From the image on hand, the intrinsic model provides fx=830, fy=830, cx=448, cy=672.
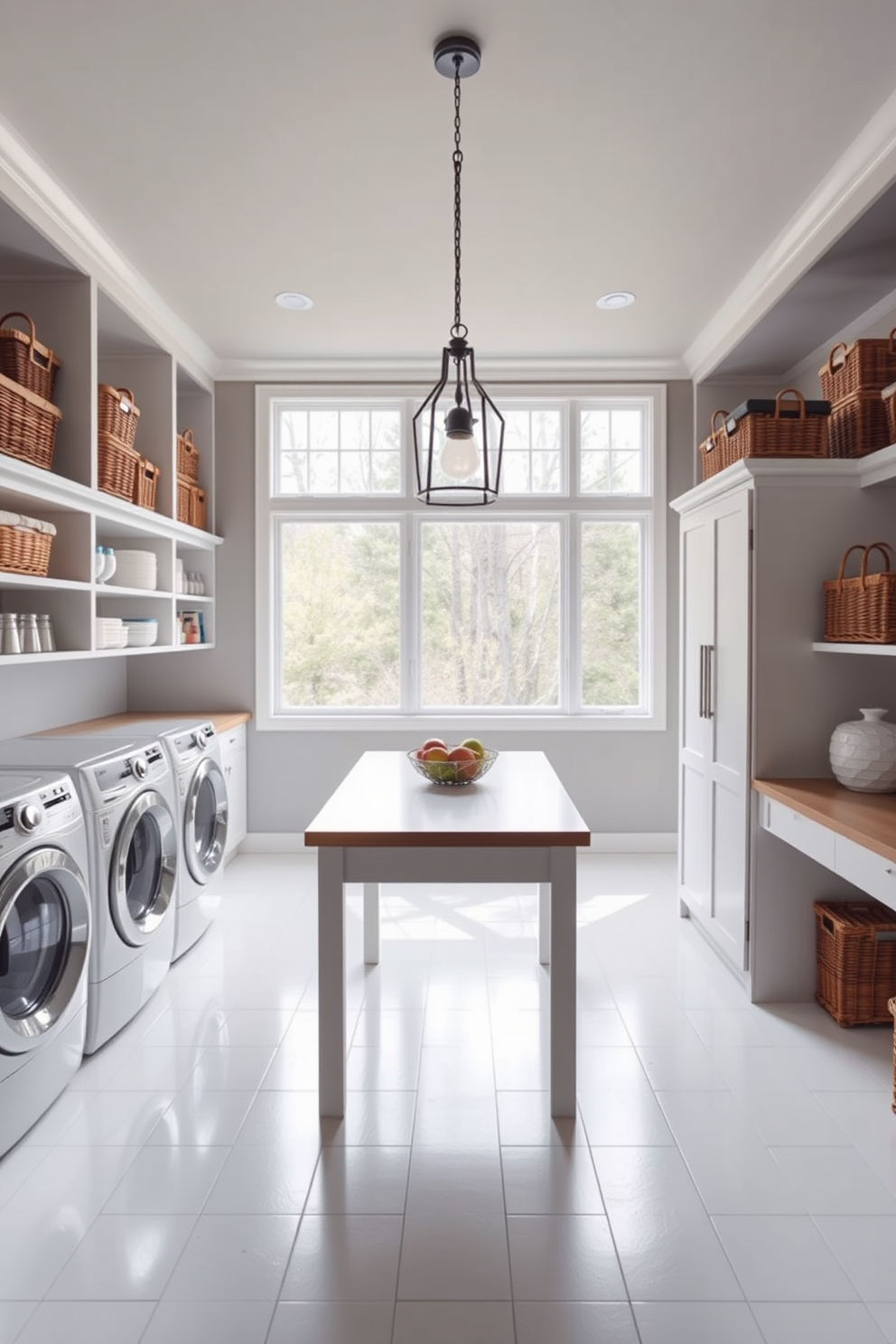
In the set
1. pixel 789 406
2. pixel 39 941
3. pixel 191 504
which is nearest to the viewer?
pixel 39 941

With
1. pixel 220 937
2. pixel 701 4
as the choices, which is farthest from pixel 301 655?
pixel 701 4

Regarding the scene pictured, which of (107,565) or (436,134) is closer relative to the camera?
(436,134)

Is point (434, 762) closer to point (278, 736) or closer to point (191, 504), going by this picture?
point (278, 736)

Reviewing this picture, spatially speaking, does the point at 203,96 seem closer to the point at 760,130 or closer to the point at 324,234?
the point at 324,234

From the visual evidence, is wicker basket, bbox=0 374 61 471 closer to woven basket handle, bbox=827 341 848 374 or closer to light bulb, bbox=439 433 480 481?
light bulb, bbox=439 433 480 481

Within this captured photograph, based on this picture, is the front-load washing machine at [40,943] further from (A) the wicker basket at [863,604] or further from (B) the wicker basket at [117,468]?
(A) the wicker basket at [863,604]

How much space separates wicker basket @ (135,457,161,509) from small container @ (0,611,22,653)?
1.15m

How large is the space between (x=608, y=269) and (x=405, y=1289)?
11.9 ft

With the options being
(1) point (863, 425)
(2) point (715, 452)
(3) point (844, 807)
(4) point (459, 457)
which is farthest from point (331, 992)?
(2) point (715, 452)

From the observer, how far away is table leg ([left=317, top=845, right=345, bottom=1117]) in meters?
2.29

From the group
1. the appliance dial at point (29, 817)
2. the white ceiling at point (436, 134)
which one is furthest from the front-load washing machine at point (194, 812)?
the white ceiling at point (436, 134)

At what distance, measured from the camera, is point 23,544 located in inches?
110

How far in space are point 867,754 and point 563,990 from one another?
1349mm

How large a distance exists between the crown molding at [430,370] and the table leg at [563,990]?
339cm
